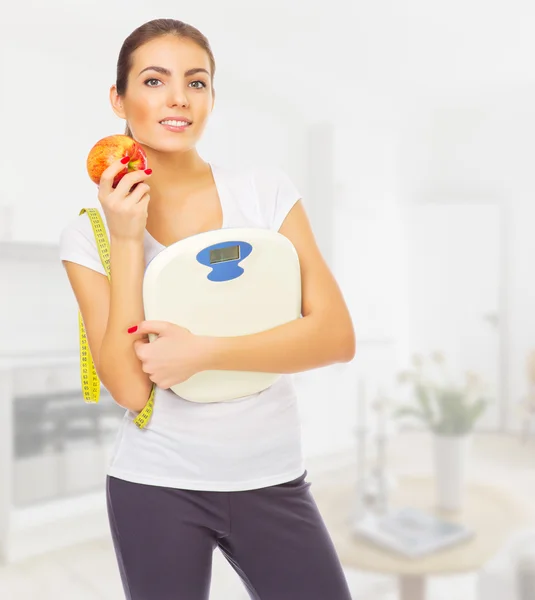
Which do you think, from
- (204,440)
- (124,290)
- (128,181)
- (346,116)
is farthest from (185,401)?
(346,116)

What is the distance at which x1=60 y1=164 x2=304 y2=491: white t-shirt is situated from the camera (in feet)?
2.45

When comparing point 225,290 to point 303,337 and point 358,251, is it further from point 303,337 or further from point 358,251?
point 358,251

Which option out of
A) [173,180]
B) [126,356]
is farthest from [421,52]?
[126,356]

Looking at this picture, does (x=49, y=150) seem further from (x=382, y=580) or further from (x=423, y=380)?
(x=382, y=580)

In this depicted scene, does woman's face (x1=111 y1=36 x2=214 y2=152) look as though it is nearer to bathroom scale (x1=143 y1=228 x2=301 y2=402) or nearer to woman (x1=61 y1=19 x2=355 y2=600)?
woman (x1=61 y1=19 x2=355 y2=600)

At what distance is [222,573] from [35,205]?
5.58 ft

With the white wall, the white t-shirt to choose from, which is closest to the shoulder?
the white t-shirt

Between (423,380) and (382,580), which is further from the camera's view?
(382,580)

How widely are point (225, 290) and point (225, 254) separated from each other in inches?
1.6

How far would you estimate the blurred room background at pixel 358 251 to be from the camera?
191 centimetres

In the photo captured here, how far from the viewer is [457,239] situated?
421 centimetres

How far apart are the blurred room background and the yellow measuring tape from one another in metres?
0.90

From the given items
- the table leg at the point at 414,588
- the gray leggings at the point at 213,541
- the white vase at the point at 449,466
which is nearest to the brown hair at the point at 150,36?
the gray leggings at the point at 213,541

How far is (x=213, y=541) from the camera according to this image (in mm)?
772
